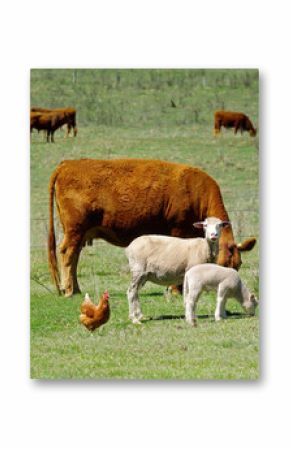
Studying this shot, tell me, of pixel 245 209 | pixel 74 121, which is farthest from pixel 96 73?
pixel 245 209

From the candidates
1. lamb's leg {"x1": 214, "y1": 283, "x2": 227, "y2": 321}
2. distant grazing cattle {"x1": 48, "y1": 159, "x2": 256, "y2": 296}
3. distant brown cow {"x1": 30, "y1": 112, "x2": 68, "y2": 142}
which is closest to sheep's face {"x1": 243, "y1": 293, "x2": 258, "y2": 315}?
lamb's leg {"x1": 214, "y1": 283, "x2": 227, "y2": 321}

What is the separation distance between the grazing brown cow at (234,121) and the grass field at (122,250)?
54mm

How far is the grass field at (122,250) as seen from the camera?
15.1m

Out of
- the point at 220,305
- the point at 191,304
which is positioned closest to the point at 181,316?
the point at 191,304

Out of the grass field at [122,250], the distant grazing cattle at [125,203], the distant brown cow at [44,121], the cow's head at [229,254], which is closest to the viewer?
the grass field at [122,250]

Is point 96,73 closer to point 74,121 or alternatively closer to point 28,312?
point 74,121

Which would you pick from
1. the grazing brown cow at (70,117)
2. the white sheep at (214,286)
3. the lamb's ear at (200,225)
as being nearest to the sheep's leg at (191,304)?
the white sheep at (214,286)

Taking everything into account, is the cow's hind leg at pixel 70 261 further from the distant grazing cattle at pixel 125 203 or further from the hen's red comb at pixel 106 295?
the hen's red comb at pixel 106 295

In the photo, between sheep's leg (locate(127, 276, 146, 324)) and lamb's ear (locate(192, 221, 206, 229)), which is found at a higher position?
lamb's ear (locate(192, 221, 206, 229))

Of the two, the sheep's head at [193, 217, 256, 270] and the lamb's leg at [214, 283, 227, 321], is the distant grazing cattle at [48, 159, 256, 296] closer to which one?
the sheep's head at [193, 217, 256, 270]

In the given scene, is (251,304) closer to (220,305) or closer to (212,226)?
(220,305)

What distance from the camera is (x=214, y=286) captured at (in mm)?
15242

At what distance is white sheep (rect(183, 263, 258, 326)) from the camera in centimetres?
1522

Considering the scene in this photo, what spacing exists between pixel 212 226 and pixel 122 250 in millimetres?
730
